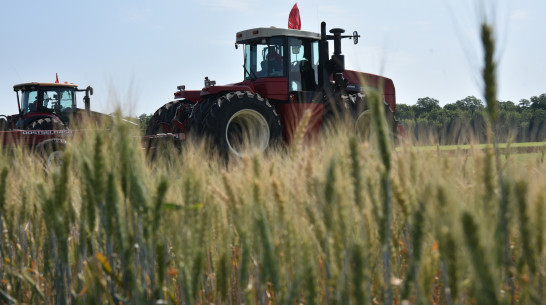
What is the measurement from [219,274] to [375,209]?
0.49m

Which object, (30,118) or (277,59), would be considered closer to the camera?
(277,59)

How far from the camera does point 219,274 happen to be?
143 cm

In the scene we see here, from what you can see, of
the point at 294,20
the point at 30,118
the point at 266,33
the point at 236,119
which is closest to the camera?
the point at 236,119

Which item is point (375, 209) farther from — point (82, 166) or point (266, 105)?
point (266, 105)

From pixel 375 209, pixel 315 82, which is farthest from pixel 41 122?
pixel 375 209

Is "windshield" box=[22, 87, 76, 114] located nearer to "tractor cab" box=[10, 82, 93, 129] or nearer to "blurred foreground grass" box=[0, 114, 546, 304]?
"tractor cab" box=[10, 82, 93, 129]

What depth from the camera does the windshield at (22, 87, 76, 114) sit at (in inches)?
456

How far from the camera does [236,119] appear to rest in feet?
25.3

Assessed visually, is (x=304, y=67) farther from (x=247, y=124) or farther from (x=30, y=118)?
(x=30, y=118)

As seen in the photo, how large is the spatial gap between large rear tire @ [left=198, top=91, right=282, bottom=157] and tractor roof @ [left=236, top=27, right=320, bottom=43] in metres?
0.97

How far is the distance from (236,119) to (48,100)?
5.90 metres

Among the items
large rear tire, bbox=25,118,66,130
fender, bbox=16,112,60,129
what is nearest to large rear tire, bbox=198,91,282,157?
large rear tire, bbox=25,118,66,130

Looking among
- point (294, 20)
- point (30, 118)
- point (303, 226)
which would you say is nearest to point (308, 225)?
point (303, 226)

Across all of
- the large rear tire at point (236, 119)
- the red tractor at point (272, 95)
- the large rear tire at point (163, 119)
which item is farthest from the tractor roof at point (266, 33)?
the large rear tire at point (163, 119)
